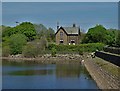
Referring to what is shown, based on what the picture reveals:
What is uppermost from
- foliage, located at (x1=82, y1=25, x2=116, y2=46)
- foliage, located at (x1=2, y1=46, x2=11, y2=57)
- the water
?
foliage, located at (x1=82, y1=25, x2=116, y2=46)

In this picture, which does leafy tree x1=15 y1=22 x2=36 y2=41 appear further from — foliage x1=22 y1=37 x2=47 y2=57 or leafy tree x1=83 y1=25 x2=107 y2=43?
leafy tree x1=83 y1=25 x2=107 y2=43

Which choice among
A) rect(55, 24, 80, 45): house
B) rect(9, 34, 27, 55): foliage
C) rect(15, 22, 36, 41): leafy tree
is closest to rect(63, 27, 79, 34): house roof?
rect(55, 24, 80, 45): house

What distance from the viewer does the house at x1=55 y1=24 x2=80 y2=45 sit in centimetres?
7273

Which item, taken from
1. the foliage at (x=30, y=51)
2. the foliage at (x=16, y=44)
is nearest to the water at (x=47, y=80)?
the foliage at (x=30, y=51)

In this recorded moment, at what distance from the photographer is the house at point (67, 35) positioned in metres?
72.7

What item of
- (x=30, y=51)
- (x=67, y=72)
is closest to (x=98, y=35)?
(x=30, y=51)

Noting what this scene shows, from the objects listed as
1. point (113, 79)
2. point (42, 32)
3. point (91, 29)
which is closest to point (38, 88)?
point (113, 79)

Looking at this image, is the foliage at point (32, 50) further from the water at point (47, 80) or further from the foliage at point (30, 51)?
the water at point (47, 80)

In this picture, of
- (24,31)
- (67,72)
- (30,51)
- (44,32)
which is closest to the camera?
(67,72)

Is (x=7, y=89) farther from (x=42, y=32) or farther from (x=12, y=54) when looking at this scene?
(x=42, y=32)

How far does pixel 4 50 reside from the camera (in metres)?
64.6

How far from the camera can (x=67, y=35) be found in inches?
2874

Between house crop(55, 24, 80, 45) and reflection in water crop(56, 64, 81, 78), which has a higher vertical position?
house crop(55, 24, 80, 45)

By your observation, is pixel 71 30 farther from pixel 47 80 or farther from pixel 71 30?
pixel 47 80
